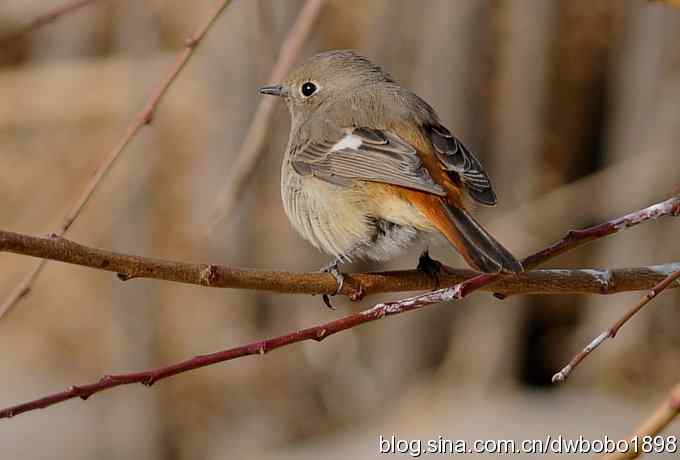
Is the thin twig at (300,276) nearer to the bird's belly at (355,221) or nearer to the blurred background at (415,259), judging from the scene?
the bird's belly at (355,221)

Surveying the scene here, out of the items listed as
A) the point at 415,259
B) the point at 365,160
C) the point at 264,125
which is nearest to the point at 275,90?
the point at 365,160

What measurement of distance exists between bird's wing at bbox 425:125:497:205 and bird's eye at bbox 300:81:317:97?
69 centimetres

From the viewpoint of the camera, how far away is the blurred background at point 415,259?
20.9 feet

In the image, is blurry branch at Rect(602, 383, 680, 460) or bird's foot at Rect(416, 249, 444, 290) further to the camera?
bird's foot at Rect(416, 249, 444, 290)

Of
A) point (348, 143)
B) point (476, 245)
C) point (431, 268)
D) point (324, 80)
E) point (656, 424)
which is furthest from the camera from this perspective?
point (324, 80)

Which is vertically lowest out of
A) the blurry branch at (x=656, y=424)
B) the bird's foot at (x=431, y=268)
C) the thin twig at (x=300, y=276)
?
the bird's foot at (x=431, y=268)

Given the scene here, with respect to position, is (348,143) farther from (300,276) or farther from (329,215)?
(300,276)

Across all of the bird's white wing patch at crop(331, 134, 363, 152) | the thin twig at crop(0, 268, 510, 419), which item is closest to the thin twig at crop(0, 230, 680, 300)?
the thin twig at crop(0, 268, 510, 419)

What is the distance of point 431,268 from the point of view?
9.80 feet

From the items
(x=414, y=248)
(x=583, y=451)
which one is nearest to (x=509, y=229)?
(x=583, y=451)

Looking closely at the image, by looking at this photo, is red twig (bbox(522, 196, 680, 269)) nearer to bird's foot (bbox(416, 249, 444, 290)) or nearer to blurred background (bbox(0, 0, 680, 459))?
bird's foot (bbox(416, 249, 444, 290))

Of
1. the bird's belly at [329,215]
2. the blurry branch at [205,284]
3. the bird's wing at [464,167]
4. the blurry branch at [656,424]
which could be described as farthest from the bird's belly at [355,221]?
the blurry branch at [656,424]

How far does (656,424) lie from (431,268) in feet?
5.68

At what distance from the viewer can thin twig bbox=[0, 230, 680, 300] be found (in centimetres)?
193
